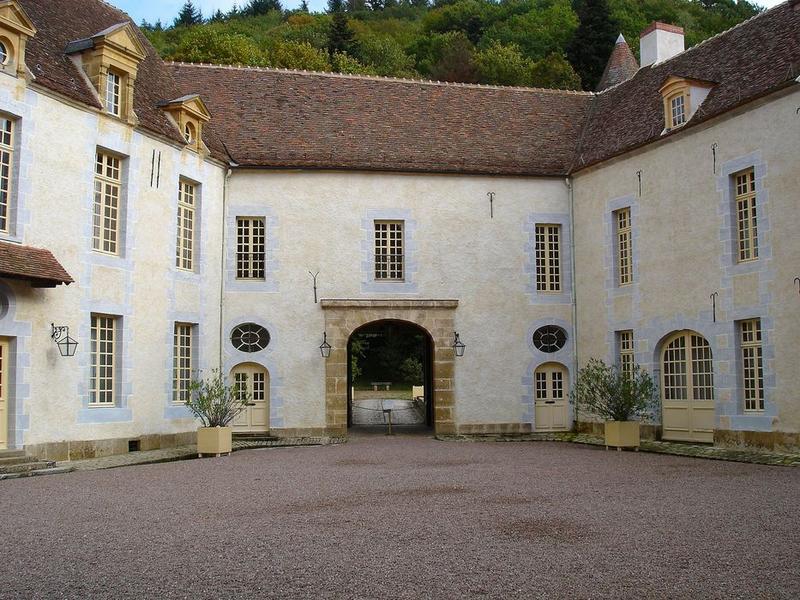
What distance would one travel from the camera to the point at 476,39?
63469 mm

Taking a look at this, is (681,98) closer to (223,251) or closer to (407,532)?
(223,251)

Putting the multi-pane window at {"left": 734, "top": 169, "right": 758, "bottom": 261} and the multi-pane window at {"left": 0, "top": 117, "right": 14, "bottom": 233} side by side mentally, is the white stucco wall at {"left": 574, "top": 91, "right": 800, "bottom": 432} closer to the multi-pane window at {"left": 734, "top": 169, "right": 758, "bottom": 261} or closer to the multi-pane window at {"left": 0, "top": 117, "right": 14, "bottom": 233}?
the multi-pane window at {"left": 734, "top": 169, "right": 758, "bottom": 261}

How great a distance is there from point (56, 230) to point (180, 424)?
4.75 metres

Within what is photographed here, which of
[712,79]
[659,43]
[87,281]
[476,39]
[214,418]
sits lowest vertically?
[214,418]

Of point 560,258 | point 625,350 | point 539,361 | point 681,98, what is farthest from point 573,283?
point 681,98

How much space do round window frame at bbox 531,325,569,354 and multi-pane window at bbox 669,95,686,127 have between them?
5403 millimetres

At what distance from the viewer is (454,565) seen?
616cm

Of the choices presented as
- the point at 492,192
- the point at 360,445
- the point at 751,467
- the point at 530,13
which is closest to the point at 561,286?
the point at 492,192

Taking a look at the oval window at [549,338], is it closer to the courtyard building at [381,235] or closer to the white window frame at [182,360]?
the courtyard building at [381,235]

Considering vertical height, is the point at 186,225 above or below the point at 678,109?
below

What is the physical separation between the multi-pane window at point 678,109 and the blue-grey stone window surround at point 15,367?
12512 millimetres

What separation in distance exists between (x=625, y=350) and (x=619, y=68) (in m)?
11.5

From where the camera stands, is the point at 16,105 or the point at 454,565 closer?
the point at 454,565

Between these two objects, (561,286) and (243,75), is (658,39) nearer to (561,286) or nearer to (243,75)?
(561,286)
